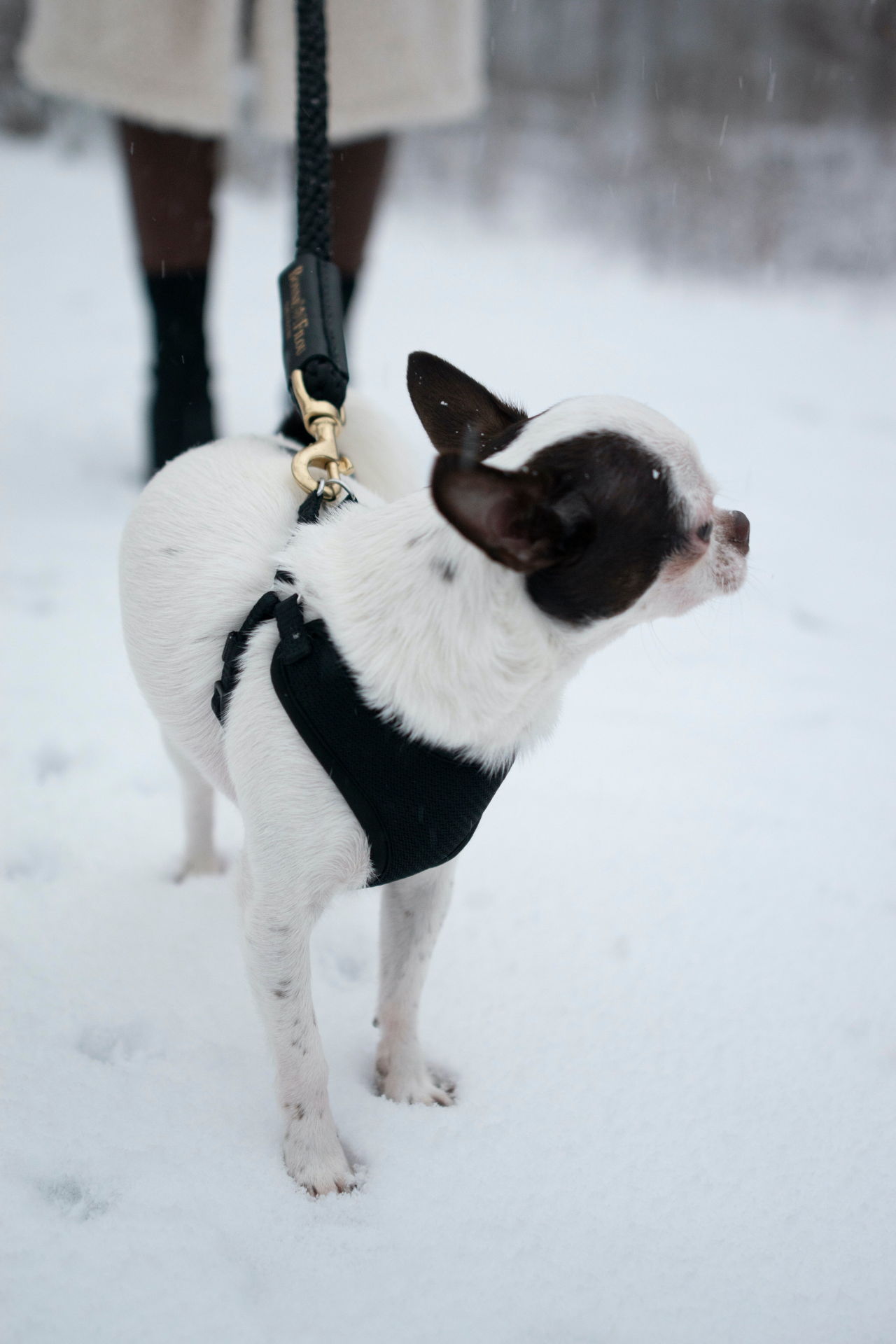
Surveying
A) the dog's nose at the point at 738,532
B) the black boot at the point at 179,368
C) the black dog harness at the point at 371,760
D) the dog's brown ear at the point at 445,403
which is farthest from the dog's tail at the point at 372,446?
the black boot at the point at 179,368

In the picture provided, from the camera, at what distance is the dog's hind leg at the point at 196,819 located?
1823mm

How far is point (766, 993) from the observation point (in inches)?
70.2

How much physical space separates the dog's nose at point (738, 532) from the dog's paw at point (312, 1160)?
1065mm

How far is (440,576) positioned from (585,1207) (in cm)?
101

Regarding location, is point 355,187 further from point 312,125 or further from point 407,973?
point 407,973

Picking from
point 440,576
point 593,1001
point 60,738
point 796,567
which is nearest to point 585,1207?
point 593,1001

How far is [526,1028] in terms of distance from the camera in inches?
65.7

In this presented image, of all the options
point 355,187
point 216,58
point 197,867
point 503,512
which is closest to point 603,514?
point 503,512

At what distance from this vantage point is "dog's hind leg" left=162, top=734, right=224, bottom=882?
182cm

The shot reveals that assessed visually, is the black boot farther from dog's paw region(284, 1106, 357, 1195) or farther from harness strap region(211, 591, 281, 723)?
dog's paw region(284, 1106, 357, 1195)

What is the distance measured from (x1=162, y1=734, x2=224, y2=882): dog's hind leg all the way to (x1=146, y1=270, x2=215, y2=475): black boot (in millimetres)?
1602

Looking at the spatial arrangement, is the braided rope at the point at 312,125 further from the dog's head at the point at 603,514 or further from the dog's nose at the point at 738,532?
the dog's nose at the point at 738,532

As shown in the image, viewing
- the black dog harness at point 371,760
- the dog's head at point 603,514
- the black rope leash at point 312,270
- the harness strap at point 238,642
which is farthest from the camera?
the black rope leash at point 312,270

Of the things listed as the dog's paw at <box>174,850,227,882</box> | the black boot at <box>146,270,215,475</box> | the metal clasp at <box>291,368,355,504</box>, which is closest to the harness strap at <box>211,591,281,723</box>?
the metal clasp at <box>291,368,355,504</box>
